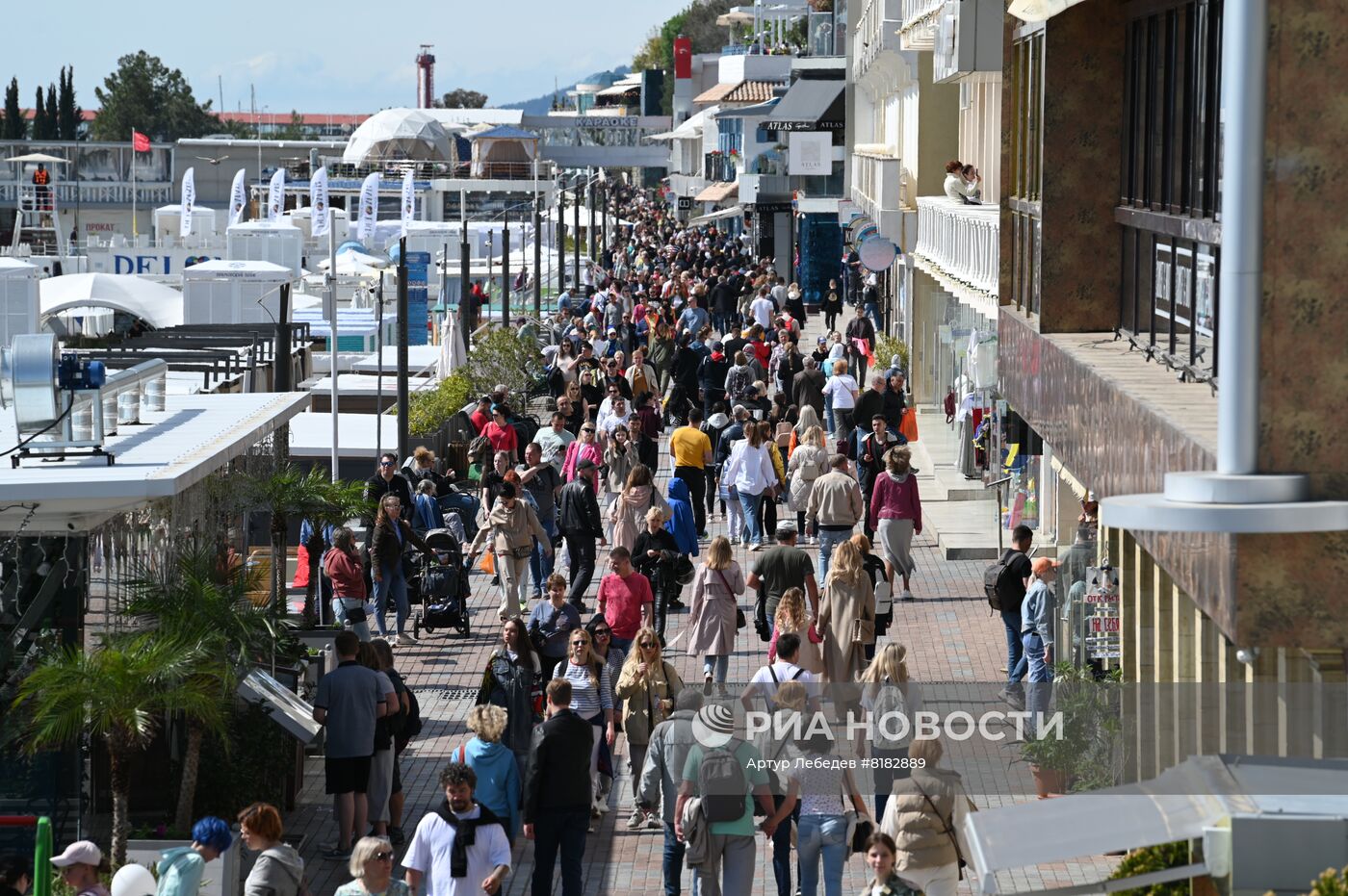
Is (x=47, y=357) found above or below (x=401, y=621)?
above

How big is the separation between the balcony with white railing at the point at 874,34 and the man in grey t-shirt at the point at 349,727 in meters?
25.8

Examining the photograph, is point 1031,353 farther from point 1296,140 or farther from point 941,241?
point 941,241

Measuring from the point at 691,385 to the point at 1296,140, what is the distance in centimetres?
2344

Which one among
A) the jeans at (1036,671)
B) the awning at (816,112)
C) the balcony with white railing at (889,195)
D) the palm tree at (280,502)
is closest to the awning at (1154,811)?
the jeans at (1036,671)

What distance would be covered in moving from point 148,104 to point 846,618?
589 ft

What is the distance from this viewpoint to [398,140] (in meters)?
143

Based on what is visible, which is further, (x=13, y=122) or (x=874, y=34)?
(x=13, y=122)

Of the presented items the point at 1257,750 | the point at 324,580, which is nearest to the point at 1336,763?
the point at 1257,750

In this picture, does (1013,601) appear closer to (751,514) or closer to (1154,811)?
(751,514)

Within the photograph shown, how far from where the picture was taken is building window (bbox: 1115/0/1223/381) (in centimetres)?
1020

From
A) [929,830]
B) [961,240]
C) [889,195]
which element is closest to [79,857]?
[929,830]

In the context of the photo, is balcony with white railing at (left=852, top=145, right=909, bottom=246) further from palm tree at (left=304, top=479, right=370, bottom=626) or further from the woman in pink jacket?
palm tree at (left=304, top=479, right=370, bottom=626)

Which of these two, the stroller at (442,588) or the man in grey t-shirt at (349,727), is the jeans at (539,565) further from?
the man in grey t-shirt at (349,727)

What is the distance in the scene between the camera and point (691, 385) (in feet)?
101
